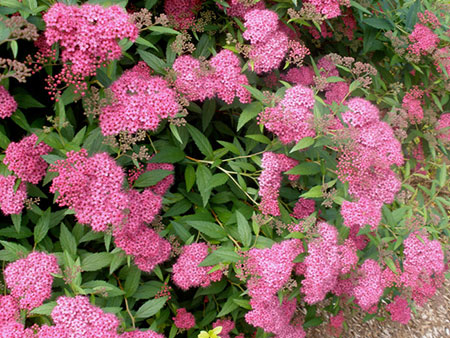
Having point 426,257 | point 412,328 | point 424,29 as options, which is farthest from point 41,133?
point 412,328

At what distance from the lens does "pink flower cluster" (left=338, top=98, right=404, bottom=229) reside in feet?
8.30

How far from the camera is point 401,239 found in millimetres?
3004

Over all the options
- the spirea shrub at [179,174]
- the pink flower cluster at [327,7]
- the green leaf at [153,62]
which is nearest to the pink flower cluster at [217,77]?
the spirea shrub at [179,174]

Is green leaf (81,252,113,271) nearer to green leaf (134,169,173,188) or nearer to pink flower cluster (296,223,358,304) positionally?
green leaf (134,169,173,188)

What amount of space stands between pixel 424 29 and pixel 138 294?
3121 millimetres

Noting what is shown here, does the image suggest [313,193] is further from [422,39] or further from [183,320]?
[422,39]

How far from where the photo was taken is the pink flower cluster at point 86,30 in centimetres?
201

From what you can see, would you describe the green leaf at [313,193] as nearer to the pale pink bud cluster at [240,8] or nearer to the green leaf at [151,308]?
the green leaf at [151,308]

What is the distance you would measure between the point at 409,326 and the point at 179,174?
166 inches

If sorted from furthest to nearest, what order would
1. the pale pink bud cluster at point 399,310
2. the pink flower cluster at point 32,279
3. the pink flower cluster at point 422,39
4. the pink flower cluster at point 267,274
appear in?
the pale pink bud cluster at point 399,310 → the pink flower cluster at point 422,39 → the pink flower cluster at point 267,274 → the pink flower cluster at point 32,279

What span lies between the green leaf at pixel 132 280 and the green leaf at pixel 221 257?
1.48ft

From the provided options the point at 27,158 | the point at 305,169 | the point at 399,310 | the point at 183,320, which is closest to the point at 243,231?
the point at 305,169

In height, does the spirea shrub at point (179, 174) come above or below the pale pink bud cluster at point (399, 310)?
above

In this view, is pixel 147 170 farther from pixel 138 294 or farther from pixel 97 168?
pixel 138 294
